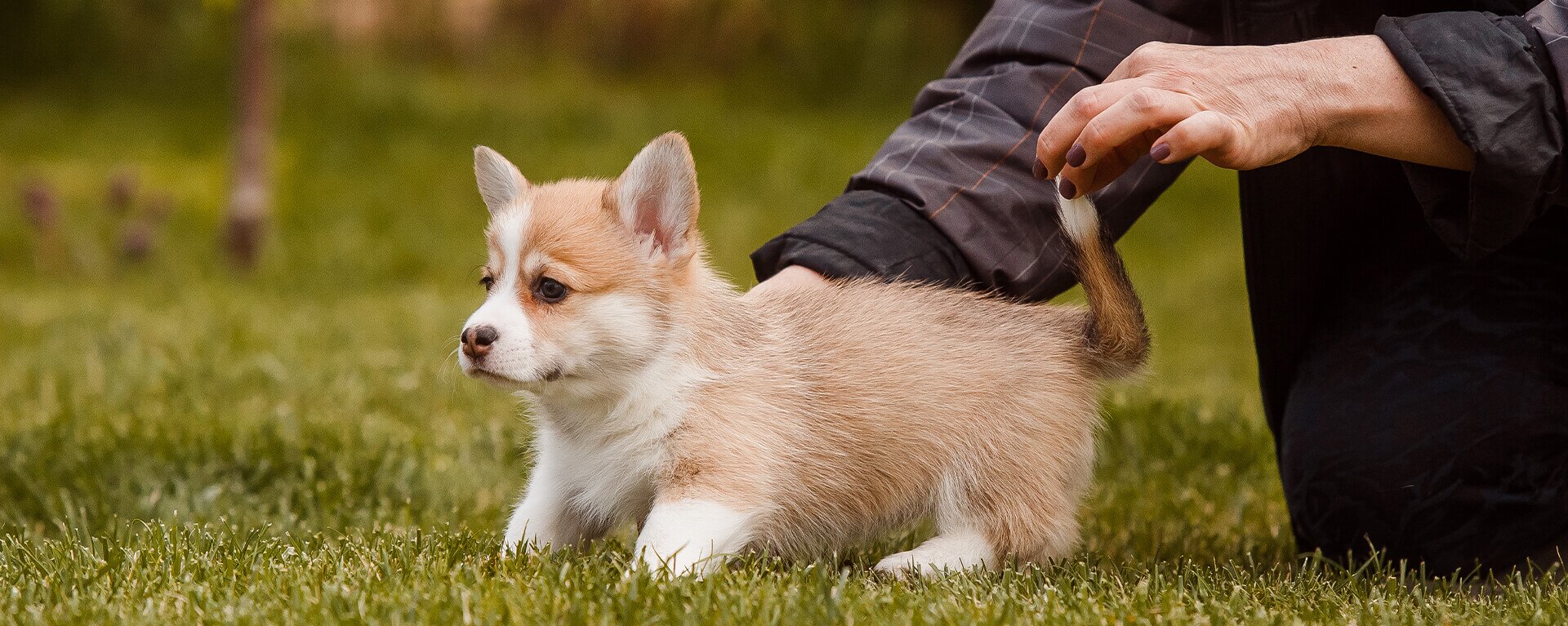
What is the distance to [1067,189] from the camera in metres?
2.34

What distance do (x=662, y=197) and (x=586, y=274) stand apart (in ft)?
0.67

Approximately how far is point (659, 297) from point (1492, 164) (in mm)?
1316

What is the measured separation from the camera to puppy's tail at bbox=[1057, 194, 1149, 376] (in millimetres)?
2471

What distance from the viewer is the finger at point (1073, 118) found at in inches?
83.8

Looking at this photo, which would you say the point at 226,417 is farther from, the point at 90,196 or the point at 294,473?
the point at 90,196

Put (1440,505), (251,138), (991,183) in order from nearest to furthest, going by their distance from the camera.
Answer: (991,183) → (1440,505) → (251,138)

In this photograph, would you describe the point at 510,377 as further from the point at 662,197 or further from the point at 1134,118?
the point at 1134,118

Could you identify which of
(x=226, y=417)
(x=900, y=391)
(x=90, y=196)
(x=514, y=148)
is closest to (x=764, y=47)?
(x=514, y=148)

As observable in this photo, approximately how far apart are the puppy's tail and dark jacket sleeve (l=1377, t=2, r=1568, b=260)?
0.55 m

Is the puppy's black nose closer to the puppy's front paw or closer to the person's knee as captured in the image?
the puppy's front paw

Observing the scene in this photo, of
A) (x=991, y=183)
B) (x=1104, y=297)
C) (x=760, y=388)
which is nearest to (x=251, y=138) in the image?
(x=991, y=183)

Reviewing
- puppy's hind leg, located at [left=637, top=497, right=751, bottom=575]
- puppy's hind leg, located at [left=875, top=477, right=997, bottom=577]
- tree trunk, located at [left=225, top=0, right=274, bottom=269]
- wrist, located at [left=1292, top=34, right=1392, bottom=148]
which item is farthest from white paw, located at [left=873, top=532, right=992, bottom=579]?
tree trunk, located at [left=225, top=0, right=274, bottom=269]

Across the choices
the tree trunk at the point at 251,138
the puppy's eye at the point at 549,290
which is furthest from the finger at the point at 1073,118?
the tree trunk at the point at 251,138

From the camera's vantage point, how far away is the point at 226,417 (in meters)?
3.94
